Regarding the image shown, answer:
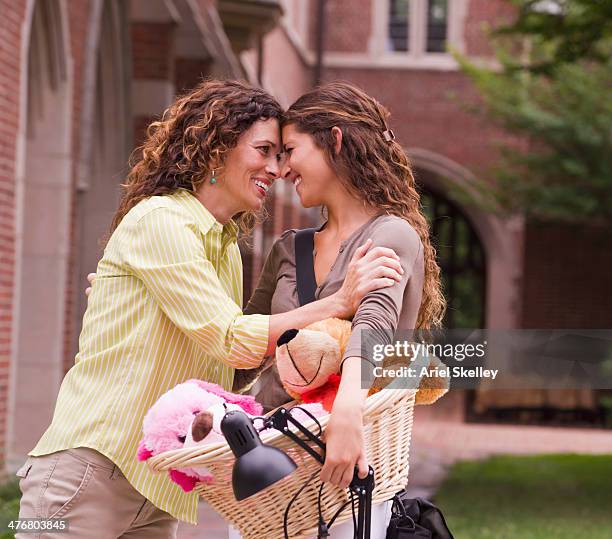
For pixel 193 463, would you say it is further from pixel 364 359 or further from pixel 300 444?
pixel 364 359

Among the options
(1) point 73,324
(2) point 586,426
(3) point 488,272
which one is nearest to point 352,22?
(3) point 488,272

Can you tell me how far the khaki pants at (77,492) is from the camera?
2.60m

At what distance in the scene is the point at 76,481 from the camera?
261 centimetres

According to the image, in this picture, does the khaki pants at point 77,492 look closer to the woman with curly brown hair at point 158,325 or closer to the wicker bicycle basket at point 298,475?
the woman with curly brown hair at point 158,325

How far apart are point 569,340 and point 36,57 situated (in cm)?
702

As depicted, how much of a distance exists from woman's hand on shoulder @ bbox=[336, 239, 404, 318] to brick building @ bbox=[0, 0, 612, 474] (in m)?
1.73

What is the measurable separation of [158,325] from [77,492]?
0.40 metres

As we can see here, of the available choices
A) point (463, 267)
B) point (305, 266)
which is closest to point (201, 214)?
point (305, 266)

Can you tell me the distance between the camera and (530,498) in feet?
30.9

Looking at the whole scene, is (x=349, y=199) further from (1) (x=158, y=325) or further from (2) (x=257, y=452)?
(2) (x=257, y=452)

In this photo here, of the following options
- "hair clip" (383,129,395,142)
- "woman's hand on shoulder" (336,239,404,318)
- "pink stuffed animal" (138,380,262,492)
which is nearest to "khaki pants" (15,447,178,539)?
"pink stuffed animal" (138,380,262,492)

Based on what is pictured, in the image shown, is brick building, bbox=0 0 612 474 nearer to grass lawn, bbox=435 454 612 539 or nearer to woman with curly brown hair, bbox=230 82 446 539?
woman with curly brown hair, bbox=230 82 446 539

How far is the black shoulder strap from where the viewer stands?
276 centimetres

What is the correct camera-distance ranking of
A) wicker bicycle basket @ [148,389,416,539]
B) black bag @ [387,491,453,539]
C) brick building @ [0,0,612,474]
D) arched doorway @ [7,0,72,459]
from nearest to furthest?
wicker bicycle basket @ [148,389,416,539], black bag @ [387,491,453,539], brick building @ [0,0,612,474], arched doorway @ [7,0,72,459]
